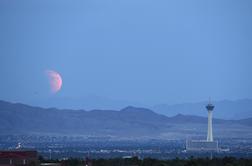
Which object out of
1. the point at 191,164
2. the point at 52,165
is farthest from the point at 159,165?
the point at 52,165

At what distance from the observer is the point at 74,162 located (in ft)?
433

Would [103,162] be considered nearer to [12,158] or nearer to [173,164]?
[173,164]

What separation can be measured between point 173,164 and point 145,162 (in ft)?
11.5

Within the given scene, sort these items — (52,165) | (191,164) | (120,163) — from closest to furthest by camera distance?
(52,165) → (191,164) → (120,163)

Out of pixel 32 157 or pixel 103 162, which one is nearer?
pixel 32 157

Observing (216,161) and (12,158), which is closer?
(12,158)

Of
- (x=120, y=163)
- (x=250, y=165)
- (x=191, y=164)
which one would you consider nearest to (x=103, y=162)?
(x=120, y=163)

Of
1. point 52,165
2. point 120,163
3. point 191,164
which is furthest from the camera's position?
point 120,163

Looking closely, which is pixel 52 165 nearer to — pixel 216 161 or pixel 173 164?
pixel 173 164

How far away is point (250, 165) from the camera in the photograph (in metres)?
125

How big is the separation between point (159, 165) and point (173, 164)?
6.41 meters

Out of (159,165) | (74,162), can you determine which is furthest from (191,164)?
(74,162)

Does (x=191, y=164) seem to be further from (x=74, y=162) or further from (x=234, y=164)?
(x=74, y=162)

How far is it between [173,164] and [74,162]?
471 inches
